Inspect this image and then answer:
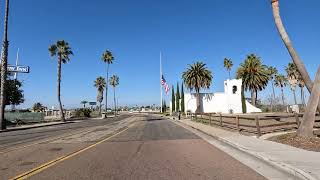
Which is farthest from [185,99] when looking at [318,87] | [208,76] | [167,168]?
[167,168]

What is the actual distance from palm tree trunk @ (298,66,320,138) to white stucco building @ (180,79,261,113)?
6725 centimetres

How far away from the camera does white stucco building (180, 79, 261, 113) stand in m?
83.4

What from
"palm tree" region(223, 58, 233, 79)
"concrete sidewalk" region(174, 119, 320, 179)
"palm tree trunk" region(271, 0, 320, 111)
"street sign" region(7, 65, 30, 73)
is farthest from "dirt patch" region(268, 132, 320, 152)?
"palm tree" region(223, 58, 233, 79)

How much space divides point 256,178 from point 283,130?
14.0 meters

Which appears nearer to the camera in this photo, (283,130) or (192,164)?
(192,164)

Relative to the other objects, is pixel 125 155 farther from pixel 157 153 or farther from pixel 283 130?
pixel 283 130

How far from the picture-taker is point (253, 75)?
85.8 meters

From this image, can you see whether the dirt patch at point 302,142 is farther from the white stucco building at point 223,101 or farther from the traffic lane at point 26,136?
the white stucco building at point 223,101

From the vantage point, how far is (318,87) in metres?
15.9

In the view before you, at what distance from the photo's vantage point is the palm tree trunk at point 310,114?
15568mm

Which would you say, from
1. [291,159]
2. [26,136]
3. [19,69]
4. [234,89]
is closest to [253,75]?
[234,89]

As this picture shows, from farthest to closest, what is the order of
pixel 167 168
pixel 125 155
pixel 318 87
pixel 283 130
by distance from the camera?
pixel 283 130
pixel 318 87
pixel 125 155
pixel 167 168

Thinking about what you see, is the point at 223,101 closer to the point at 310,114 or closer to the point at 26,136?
the point at 26,136

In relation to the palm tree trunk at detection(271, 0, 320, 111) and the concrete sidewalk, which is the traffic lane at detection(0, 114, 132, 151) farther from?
the palm tree trunk at detection(271, 0, 320, 111)
